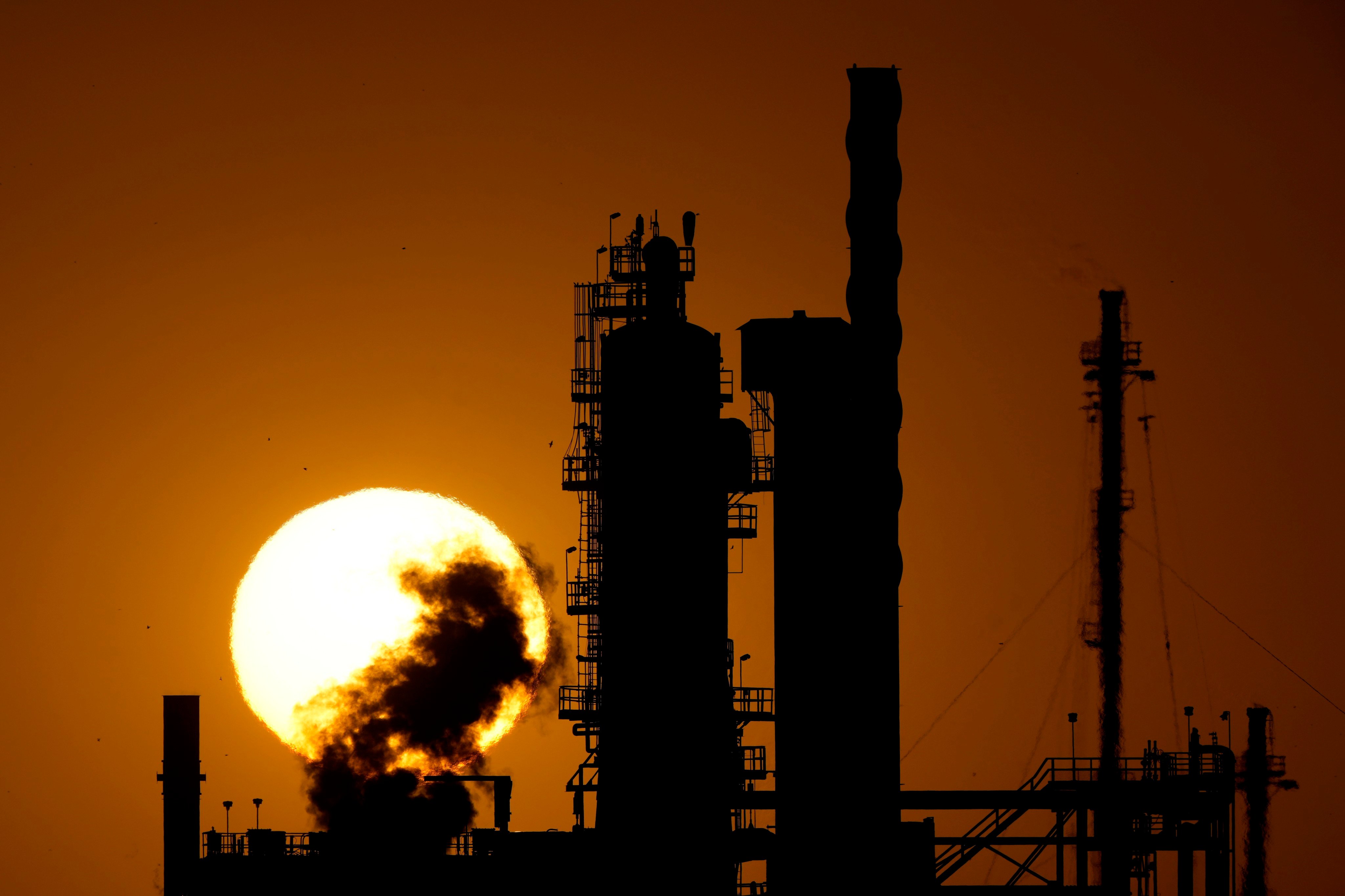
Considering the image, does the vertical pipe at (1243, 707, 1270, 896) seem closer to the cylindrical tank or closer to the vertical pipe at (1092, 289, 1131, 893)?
the vertical pipe at (1092, 289, 1131, 893)

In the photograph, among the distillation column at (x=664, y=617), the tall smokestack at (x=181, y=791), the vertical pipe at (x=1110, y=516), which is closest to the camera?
the distillation column at (x=664, y=617)

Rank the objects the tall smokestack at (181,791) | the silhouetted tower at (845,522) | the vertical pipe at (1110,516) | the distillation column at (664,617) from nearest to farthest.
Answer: the silhouetted tower at (845,522) < the distillation column at (664,617) < the tall smokestack at (181,791) < the vertical pipe at (1110,516)

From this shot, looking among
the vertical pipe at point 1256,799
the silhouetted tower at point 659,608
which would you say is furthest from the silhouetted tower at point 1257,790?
the silhouetted tower at point 659,608

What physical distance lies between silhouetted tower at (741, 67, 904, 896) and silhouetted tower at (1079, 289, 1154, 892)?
1840cm

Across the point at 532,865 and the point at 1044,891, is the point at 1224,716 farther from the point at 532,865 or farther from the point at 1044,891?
the point at 532,865

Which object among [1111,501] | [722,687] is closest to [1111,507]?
[1111,501]

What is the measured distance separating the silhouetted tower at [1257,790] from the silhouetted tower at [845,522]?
1848cm

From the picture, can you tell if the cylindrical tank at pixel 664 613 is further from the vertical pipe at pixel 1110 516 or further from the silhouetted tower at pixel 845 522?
the vertical pipe at pixel 1110 516

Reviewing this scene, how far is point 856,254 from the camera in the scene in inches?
1601

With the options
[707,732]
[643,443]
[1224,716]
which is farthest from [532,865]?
[1224,716]

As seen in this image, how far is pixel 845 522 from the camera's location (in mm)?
40031

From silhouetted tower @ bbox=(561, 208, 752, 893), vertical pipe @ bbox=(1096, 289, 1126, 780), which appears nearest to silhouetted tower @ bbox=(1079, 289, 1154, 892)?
vertical pipe @ bbox=(1096, 289, 1126, 780)

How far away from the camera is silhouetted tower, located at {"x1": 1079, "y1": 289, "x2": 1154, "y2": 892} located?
58.3m

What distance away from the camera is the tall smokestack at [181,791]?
52000 millimetres
